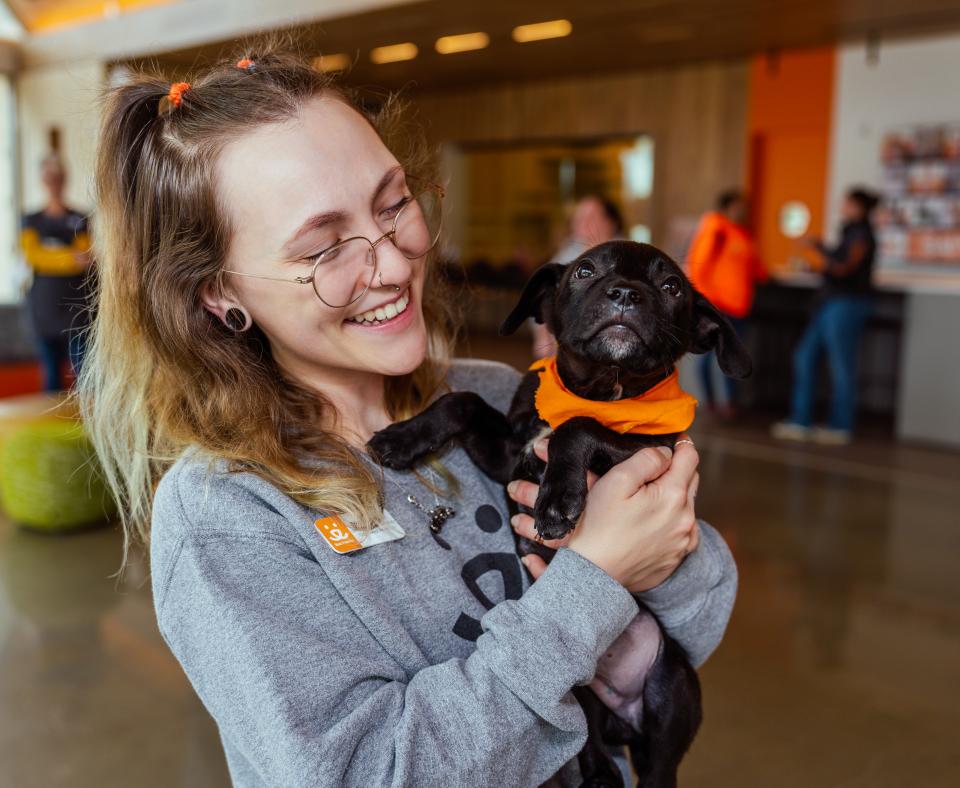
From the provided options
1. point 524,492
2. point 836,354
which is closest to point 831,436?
point 836,354

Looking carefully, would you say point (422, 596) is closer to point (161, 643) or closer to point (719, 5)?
point (161, 643)

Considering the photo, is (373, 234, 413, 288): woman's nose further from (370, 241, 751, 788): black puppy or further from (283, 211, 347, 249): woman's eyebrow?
(370, 241, 751, 788): black puppy

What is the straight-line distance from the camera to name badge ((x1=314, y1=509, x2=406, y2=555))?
979 millimetres

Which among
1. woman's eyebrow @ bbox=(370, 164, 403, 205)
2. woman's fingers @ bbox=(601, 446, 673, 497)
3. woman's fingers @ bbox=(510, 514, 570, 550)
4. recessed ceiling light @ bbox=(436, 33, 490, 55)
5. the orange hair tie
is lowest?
woman's fingers @ bbox=(510, 514, 570, 550)

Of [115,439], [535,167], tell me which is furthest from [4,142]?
[115,439]

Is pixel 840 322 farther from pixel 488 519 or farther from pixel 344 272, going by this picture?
pixel 344 272

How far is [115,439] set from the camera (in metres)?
1.18

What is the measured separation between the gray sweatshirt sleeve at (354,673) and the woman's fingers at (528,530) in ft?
0.73

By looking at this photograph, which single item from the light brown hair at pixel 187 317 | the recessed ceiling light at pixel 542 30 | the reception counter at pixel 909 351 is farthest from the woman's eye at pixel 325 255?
the recessed ceiling light at pixel 542 30

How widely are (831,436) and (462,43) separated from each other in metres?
5.29

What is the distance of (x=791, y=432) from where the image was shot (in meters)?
6.51

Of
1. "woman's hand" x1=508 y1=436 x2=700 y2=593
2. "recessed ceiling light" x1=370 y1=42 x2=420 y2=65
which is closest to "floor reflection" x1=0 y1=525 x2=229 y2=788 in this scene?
"woman's hand" x1=508 y1=436 x2=700 y2=593

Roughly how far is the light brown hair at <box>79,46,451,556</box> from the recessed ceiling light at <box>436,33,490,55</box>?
7.93 meters

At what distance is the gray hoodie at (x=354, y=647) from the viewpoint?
0.84 metres
